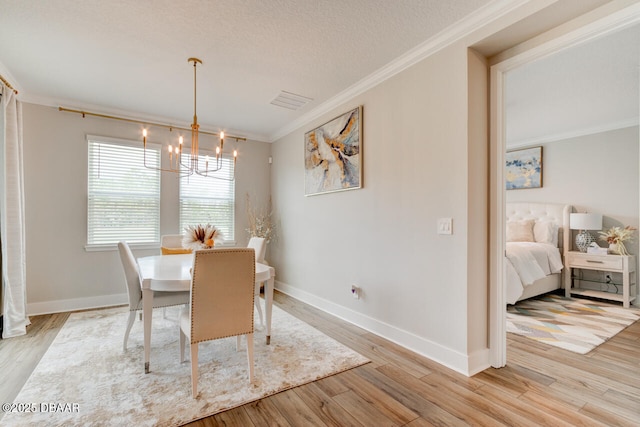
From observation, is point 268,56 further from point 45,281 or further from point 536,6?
point 45,281

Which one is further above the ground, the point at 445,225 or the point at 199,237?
the point at 445,225

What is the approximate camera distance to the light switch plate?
2.34 meters

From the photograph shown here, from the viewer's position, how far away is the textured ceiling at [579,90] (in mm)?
2512

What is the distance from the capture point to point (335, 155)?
3.63 m

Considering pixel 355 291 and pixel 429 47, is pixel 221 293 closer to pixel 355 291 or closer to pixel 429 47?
pixel 355 291

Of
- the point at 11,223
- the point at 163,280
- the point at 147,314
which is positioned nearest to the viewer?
the point at 163,280

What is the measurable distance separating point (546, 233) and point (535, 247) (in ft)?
2.17

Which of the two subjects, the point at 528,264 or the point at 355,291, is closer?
the point at 355,291

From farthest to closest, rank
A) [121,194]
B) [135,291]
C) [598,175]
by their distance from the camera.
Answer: [598,175] < [121,194] < [135,291]

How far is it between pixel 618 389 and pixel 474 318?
3.14ft

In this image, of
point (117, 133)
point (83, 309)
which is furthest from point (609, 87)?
point (83, 309)

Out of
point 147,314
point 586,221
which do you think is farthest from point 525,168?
point 147,314

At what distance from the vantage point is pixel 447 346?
2.35 metres

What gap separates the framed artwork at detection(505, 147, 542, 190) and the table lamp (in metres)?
0.87
